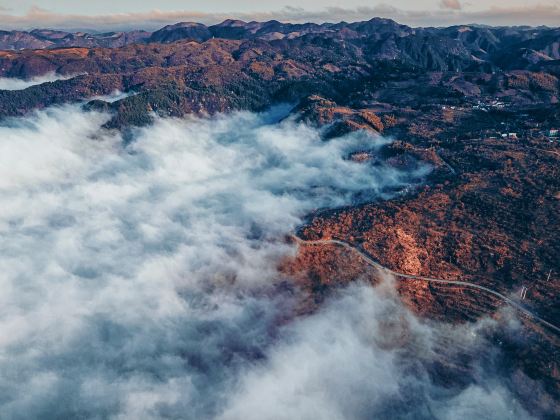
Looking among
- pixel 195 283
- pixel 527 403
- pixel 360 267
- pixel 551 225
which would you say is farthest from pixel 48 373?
pixel 551 225

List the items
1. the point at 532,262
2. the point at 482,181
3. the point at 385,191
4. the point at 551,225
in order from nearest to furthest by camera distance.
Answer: the point at 532,262 < the point at 551,225 < the point at 482,181 < the point at 385,191

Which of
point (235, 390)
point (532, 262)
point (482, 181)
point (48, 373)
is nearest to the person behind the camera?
point (235, 390)

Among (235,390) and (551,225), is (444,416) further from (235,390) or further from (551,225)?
(551,225)

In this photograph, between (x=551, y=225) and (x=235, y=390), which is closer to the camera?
(x=235, y=390)

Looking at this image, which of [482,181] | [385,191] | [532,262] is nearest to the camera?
[532,262]

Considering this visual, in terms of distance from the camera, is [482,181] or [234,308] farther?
[482,181]

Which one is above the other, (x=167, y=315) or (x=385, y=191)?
(x=385, y=191)

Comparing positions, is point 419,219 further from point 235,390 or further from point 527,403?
point 235,390

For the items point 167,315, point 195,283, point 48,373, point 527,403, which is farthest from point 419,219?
point 48,373

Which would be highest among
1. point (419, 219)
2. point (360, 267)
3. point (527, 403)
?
point (419, 219)
